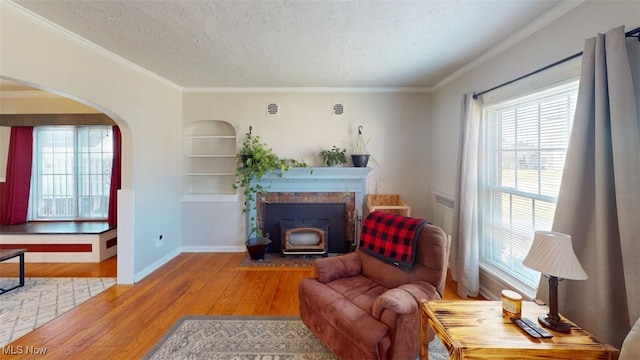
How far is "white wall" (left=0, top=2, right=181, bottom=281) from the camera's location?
1967 mm

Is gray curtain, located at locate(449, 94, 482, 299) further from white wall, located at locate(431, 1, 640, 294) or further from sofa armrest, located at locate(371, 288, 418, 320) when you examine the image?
sofa armrest, located at locate(371, 288, 418, 320)

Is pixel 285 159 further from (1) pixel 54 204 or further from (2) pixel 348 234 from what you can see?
(1) pixel 54 204

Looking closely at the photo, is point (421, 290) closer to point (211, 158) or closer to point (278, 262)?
point (278, 262)

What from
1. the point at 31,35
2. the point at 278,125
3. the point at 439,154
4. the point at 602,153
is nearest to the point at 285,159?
the point at 278,125

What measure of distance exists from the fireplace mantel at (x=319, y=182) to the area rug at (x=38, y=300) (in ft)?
6.56

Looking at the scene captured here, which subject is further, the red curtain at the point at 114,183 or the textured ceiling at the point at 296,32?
the red curtain at the point at 114,183

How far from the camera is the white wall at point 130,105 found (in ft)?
6.45

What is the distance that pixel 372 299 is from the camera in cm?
180

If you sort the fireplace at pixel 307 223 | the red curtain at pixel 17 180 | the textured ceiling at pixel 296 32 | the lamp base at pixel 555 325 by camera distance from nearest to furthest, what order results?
the lamp base at pixel 555 325 < the textured ceiling at pixel 296 32 < the fireplace at pixel 307 223 < the red curtain at pixel 17 180

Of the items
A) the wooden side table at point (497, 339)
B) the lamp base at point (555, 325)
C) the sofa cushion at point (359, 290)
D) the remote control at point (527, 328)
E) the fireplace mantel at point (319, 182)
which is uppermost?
the fireplace mantel at point (319, 182)

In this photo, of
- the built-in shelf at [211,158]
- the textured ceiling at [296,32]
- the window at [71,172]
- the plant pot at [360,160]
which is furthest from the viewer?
the window at [71,172]

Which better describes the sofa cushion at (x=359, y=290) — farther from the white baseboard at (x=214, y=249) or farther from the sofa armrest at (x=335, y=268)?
the white baseboard at (x=214, y=249)

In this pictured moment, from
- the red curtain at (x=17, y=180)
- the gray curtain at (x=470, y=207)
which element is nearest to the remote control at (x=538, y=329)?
the gray curtain at (x=470, y=207)

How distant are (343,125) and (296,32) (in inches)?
75.4
